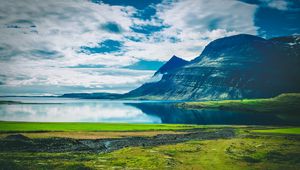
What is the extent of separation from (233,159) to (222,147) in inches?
453

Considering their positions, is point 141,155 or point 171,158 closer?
point 171,158

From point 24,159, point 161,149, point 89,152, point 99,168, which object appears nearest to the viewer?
point 99,168

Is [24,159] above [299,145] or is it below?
above

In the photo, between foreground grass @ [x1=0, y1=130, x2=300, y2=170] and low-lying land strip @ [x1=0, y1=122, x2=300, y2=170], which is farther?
low-lying land strip @ [x1=0, y1=122, x2=300, y2=170]

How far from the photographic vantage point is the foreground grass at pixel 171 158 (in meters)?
38.1

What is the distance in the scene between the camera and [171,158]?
44.0m

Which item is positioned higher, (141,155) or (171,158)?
(141,155)

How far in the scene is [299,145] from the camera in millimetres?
54125

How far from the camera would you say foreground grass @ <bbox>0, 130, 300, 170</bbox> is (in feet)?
125

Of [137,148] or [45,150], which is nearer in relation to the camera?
[45,150]

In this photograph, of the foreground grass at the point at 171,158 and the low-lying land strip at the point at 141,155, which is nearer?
the foreground grass at the point at 171,158

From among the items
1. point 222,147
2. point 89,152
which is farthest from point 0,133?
point 222,147

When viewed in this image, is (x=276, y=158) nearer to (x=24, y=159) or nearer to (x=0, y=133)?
(x=24, y=159)

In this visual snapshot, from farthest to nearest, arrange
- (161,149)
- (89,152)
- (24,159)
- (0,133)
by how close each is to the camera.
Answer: (0,133) → (161,149) → (89,152) → (24,159)
